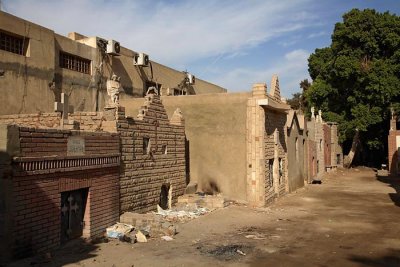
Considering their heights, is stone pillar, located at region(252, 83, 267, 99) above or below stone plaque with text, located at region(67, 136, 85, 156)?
above

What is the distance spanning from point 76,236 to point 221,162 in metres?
9.04

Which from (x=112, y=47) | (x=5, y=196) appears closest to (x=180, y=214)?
(x=5, y=196)

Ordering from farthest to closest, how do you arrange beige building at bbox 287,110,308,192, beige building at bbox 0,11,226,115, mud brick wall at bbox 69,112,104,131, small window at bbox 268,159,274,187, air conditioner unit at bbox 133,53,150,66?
beige building at bbox 287,110,308,192 < air conditioner unit at bbox 133,53,150,66 < small window at bbox 268,159,274,187 < beige building at bbox 0,11,226,115 < mud brick wall at bbox 69,112,104,131

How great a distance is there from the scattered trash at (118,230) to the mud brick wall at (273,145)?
28.0ft

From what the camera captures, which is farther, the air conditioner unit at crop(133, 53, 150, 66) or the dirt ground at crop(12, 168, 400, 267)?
the air conditioner unit at crop(133, 53, 150, 66)

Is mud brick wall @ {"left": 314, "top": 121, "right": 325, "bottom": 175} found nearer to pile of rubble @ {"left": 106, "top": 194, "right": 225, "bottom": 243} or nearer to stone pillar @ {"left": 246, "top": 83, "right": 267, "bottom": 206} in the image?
stone pillar @ {"left": 246, "top": 83, "right": 267, "bottom": 206}

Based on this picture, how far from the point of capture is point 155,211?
14203mm

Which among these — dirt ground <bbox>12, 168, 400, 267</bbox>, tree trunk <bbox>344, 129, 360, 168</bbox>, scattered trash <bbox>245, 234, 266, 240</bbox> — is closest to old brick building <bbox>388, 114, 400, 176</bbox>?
tree trunk <bbox>344, 129, 360, 168</bbox>

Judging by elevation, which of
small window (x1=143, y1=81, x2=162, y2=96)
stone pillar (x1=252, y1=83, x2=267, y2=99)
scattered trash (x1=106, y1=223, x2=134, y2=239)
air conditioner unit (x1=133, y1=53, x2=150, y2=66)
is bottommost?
scattered trash (x1=106, y1=223, x2=134, y2=239)

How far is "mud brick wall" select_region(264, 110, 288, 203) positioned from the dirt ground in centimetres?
157

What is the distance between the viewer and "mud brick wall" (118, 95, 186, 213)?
41.0 feet

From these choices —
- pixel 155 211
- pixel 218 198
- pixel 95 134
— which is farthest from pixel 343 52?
pixel 95 134

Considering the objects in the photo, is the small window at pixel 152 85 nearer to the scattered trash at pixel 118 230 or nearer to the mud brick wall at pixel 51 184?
the mud brick wall at pixel 51 184

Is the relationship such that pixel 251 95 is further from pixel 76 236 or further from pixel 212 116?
pixel 76 236
